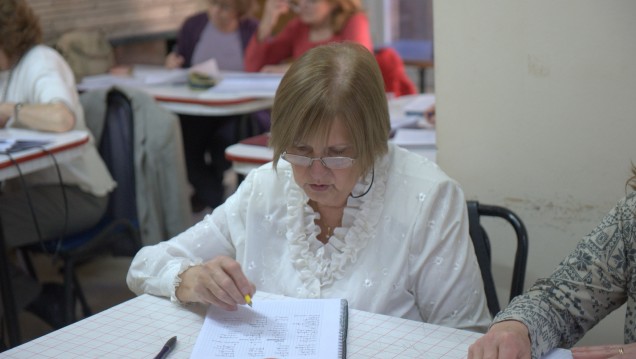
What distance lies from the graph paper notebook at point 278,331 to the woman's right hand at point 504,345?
0.23 meters

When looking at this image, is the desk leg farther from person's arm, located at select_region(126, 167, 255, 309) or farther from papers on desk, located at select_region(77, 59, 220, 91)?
papers on desk, located at select_region(77, 59, 220, 91)

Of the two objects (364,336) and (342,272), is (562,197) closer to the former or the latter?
(342,272)

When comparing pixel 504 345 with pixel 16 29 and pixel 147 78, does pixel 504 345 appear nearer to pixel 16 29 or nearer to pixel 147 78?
pixel 16 29

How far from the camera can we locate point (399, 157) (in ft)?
6.12

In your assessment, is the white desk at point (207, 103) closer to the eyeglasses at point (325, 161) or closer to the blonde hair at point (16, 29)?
the blonde hair at point (16, 29)

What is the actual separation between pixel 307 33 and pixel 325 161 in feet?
10.0

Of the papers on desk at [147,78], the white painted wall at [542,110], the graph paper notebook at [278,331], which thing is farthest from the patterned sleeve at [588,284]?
the papers on desk at [147,78]

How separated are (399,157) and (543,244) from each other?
0.64 m

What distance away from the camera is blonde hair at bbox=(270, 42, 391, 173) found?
66.2 inches

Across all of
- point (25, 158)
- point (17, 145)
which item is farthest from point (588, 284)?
point (17, 145)

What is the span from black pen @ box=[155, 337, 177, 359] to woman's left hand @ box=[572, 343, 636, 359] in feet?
2.34

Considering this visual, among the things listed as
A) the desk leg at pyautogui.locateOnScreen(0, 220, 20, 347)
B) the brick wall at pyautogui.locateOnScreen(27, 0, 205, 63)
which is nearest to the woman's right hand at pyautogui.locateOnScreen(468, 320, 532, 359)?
the desk leg at pyautogui.locateOnScreen(0, 220, 20, 347)

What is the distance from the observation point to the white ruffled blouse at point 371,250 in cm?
175

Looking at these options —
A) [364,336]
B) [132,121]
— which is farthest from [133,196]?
[364,336]
